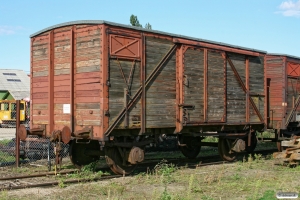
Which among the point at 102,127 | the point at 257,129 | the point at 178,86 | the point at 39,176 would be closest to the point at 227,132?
the point at 257,129

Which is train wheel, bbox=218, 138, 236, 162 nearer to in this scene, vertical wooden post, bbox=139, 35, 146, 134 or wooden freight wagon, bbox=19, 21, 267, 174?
wooden freight wagon, bbox=19, 21, 267, 174

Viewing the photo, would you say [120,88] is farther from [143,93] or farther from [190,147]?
[190,147]

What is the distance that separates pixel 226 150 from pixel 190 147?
1.41m

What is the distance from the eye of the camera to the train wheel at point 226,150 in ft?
45.9

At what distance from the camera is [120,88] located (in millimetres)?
10281

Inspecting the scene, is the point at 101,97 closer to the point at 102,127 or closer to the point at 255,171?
the point at 102,127

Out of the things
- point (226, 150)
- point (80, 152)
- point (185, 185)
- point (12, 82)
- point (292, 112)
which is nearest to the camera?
point (185, 185)

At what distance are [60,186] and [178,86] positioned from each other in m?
4.67

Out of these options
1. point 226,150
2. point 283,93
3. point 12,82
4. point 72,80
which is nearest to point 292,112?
point 283,93

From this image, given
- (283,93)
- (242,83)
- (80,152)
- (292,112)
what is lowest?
(80,152)

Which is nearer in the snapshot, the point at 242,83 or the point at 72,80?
the point at 72,80

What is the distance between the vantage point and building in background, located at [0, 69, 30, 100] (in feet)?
182

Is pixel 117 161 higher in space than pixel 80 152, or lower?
lower

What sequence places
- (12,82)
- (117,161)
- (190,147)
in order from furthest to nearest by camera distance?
(12,82)
(190,147)
(117,161)
